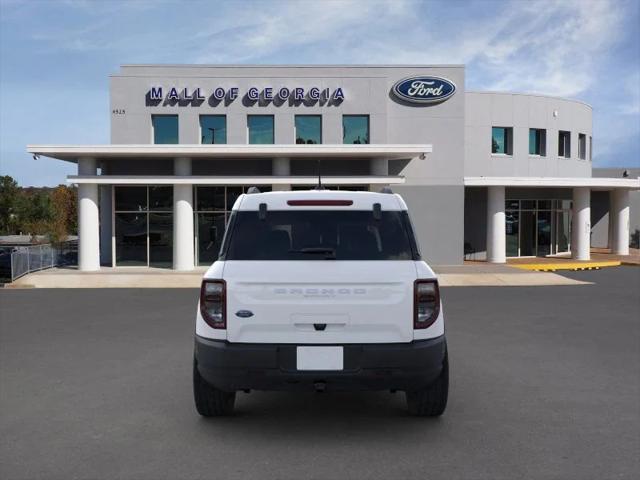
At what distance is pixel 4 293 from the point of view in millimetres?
16812

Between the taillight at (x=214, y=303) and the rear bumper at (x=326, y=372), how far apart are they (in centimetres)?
20

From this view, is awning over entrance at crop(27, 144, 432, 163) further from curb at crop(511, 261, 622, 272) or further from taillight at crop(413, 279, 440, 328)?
taillight at crop(413, 279, 440, 328)

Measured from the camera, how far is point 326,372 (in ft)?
14.8

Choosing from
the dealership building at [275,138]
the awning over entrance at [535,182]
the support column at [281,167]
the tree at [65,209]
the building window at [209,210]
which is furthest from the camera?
the tree at [65,209]

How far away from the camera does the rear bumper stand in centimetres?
452

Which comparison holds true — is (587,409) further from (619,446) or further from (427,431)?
(427,431)

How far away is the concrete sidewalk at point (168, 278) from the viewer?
1850 centimetres

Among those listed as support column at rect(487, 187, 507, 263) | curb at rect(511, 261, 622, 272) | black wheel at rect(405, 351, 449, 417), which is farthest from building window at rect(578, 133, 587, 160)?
black wheel at rect(405, 351, 449, 417)

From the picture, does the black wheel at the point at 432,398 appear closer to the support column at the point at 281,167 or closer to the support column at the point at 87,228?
the support column at the point at 281,167

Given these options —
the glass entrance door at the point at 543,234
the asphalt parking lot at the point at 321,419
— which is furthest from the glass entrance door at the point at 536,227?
the asphalt parking lot at the point at 321,419

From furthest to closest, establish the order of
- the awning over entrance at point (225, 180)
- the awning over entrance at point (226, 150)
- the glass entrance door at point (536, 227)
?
1. the glass entrance door at point (536, 227)
2. the awning over entrance at point (225, 180)
3. the awning over entrance at point (226, 150)

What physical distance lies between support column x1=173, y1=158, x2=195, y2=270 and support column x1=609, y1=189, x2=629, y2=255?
69.9 feet

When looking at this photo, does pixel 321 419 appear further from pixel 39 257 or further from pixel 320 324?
pixel 39 257

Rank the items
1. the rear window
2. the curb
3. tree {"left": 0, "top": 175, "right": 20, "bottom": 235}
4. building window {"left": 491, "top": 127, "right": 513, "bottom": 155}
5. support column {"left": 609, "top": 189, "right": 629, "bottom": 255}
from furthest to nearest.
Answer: tree {"left": 0, "top": 175, "right": 20, "bottom": 235} → support column {"left": 609, "top": 189, "right": 629, "bottom": 255} → building window {"left": 491, "top": 127, "right": 513, "bottom": 155} → the curb → the rear window
